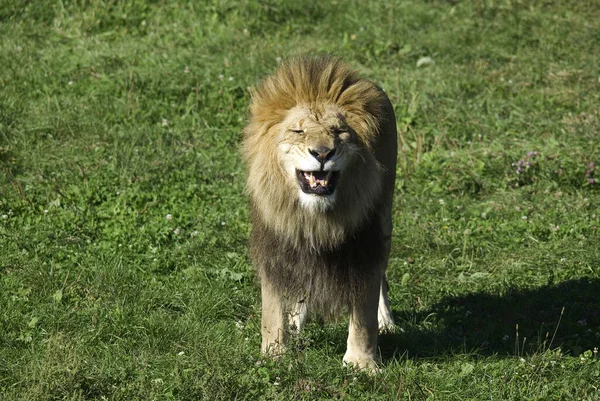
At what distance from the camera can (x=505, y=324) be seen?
16.9 ft

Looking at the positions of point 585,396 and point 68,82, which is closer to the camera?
point 585,396

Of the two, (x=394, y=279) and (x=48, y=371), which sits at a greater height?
(x=48, y=371)

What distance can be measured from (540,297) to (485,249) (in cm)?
68

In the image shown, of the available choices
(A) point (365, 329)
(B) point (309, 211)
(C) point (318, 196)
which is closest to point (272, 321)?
(A) point (365, 329)

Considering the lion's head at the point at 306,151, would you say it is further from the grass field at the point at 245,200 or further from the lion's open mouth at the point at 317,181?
the grass field at the point at 245,200

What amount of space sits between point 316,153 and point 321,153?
23mm

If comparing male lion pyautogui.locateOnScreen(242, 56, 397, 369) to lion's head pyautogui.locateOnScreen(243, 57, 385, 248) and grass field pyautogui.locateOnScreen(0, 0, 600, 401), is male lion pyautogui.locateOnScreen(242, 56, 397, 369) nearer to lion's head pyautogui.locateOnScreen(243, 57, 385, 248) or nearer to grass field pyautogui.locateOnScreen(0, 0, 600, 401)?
lion's head pyautogui.locateOnScreen(243, 57, 385, 248)

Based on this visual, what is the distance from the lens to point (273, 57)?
341 inches

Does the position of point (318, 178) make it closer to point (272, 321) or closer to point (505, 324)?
point (272, 321)

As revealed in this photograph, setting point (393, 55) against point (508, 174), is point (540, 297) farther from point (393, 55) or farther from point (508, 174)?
point (393, 55)

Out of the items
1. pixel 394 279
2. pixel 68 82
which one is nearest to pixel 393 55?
pixel 68 82

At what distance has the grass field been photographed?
4422 millimetres

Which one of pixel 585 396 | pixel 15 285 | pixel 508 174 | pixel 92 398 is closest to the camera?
pixel 92 398

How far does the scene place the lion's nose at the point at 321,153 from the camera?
3865mm
